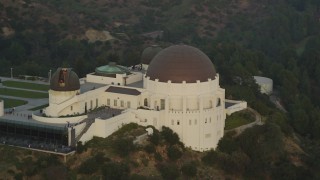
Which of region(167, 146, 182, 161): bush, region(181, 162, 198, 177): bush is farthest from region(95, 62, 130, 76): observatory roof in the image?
region(181, 162, 198, 177): bush

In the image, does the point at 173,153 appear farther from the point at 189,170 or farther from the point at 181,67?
the point at 181,67

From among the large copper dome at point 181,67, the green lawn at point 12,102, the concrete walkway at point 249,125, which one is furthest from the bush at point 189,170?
the green lawn at point 12,102

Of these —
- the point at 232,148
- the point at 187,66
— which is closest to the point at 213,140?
the point at 232,148

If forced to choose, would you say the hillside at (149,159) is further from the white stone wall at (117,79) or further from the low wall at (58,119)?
the white stone wall at (117,79)

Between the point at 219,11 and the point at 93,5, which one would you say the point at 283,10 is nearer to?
the point at 219,11

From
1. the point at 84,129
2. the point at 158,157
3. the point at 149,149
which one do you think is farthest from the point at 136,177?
the point at 84,129

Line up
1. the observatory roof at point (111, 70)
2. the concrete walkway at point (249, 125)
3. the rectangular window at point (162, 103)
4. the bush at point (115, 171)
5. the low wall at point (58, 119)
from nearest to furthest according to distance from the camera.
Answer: the bush at point (115, 171), the low wall at point (58, 119), the rectangular window at point (162, 103), the concrete walkway at point (249, 125), the observatory roof at point (111, 70)
